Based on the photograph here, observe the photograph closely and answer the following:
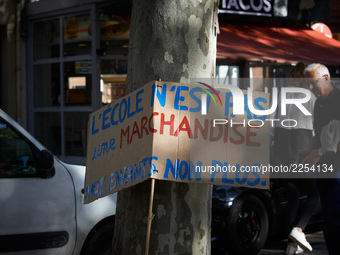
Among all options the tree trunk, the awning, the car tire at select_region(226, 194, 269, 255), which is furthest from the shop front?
the tree trunk

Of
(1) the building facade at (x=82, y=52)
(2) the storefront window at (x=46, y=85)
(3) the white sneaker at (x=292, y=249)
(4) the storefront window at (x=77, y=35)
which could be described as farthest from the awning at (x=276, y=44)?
(3) the white sneaker at (x=292, y=249)

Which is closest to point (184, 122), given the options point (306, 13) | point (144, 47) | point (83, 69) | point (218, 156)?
point (218, 156)

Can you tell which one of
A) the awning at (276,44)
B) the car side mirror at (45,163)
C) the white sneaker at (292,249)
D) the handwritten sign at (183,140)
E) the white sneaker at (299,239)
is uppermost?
the awning at (276,44)

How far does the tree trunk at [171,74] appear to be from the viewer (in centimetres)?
327

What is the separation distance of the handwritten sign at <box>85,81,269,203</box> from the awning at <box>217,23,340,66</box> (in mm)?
5467

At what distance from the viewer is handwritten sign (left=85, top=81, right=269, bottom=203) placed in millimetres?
3195

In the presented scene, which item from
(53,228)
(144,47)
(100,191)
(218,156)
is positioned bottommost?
(53,228)

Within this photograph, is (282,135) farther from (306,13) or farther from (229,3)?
(306,13)

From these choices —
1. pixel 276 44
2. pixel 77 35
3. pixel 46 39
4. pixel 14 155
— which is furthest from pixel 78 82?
pixel 14 155

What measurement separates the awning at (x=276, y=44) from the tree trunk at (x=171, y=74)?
546 cm

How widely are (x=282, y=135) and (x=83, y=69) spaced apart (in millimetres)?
5225

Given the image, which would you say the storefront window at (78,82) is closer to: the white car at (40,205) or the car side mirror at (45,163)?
the white car at (40,205)

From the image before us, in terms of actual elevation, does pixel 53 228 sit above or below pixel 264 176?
below

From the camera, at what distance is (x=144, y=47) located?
3.33 meters
